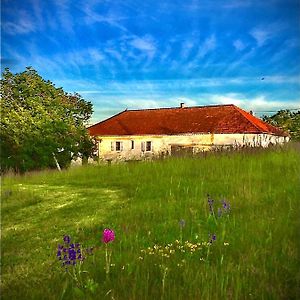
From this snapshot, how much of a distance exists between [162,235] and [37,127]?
8755mm

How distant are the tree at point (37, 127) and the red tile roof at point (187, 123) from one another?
281 inches

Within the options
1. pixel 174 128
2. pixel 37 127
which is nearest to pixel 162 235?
pixel 37 127

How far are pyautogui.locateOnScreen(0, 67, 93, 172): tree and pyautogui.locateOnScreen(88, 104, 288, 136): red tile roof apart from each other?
7142mm

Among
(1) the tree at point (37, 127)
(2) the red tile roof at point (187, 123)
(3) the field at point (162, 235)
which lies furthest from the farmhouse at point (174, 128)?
(3) the field at point (162, 235)

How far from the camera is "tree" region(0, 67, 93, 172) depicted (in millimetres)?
8680

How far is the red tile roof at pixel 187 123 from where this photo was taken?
2134cm

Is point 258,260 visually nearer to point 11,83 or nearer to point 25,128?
point 11,83

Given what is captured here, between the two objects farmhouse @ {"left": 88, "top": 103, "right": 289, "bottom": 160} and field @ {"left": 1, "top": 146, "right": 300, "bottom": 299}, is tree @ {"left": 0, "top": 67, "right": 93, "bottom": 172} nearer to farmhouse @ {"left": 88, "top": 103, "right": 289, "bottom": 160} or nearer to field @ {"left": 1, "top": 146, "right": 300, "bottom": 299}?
field @ {"left": 1, "top": 146, "right": 300, "bottom": 299}

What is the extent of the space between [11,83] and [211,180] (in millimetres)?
6036

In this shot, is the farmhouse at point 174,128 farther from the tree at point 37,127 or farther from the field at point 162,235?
the field at point 162,235

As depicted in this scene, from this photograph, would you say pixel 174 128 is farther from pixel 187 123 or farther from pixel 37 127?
pixel 37 127

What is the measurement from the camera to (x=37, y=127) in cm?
1102

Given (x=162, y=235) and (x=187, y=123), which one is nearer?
(x=162, y=235)

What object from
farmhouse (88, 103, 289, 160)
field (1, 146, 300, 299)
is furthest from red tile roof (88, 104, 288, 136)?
field (1, 146, 300, 299)
